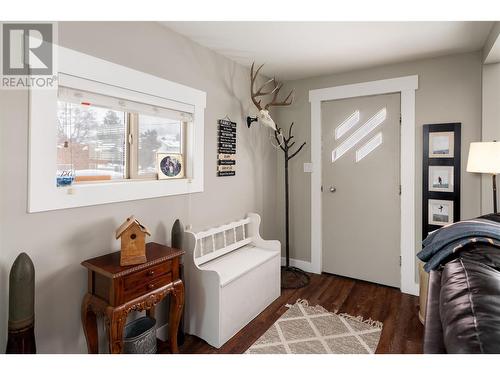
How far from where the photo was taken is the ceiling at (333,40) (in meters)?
2.23

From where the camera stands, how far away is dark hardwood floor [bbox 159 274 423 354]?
215 centimetres

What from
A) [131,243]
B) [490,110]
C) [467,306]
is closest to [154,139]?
[131,243]

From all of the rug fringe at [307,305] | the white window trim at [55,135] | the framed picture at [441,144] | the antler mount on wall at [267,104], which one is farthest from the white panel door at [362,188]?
the white window trim at [55,135]

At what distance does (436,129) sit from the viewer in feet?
9.36

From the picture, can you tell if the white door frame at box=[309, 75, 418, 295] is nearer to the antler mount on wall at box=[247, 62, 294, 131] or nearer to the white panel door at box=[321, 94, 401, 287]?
the white panel door at box=[321, 94, 401, 287]

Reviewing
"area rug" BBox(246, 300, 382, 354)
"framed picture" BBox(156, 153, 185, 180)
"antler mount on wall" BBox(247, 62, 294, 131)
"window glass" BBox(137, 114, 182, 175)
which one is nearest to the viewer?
"area rug" BBox(246, 300, 382, 354)

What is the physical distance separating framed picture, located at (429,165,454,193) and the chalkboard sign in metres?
1.92

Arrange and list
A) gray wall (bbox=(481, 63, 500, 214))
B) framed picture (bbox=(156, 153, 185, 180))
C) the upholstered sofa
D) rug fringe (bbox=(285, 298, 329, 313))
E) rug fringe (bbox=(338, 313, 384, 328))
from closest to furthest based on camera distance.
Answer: the upholstered sofa, framed picture (bbox=(156, 153, 185, 180)), rug fringe (bbox=(338, 313, 384, 328)), gray wall (bbox=(481, 63, 500, 214)), rug fringe (bbox=(285, 298, 329, 313))

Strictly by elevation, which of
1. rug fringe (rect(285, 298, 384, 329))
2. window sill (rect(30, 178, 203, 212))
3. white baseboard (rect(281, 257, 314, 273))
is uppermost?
window sill (rect(30, 178, 203, 212))

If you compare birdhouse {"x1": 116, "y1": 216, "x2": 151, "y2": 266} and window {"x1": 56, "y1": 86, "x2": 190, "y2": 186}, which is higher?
window {"x1": 56, "y1": 86, "x2": 190, "y2": 186}

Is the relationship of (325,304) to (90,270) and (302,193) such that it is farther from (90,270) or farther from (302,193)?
(90,270)

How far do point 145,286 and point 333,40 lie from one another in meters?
2.33

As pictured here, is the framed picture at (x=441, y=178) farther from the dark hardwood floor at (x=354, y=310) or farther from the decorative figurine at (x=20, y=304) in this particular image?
the decorative figurine at (x=20, y=304)

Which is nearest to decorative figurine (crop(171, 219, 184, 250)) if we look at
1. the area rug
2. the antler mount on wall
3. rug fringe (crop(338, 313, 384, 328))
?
the area rug
